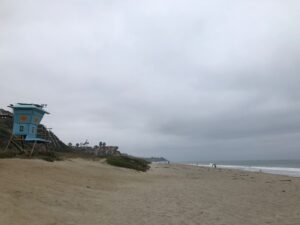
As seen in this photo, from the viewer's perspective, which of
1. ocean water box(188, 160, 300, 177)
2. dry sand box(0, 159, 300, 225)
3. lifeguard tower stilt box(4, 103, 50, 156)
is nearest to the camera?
dry sand box(0, 159, 300, 225)

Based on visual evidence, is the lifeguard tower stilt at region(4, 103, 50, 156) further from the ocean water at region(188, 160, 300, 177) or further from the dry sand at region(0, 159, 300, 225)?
the ocean water at region(188, 160, 300, 177)

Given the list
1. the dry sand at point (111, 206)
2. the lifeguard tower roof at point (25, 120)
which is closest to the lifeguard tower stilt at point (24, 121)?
the lifeguard tower roof at point (25, 120)

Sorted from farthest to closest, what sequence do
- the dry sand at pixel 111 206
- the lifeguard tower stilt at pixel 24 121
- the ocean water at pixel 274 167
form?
the ocean water at pixel 274 167
the lifeguard tower stilt at pixel 24 121
the dry sand at pixel 111 206

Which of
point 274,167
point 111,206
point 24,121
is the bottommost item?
point 111,206

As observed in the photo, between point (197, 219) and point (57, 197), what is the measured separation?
432 centimetres

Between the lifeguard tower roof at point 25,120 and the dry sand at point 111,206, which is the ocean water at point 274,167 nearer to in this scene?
the lifeguard tower roof at point 25,120

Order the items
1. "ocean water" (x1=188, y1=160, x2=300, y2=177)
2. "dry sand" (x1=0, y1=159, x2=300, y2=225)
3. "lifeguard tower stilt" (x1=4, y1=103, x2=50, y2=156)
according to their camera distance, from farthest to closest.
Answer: "ocean water" (x1=188, y1=160, x2=300, y2=177) < "lifeguard tower stilt" (x1=4, y1=103, x2=50, y2=156) < "dry sand" (x1=0, y1=159, x2=300, y2=225)

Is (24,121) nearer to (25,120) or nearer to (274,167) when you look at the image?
(25,120)

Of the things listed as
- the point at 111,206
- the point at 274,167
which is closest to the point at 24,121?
the point at 111,206

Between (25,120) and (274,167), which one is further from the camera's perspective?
(274,167)

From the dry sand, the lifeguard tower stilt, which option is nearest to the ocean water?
the lifeguard tower stilt

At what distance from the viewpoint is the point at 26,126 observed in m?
24.9

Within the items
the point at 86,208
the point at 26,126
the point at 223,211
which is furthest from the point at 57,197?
the point at 26,126

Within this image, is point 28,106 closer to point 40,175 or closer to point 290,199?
point 40,175
